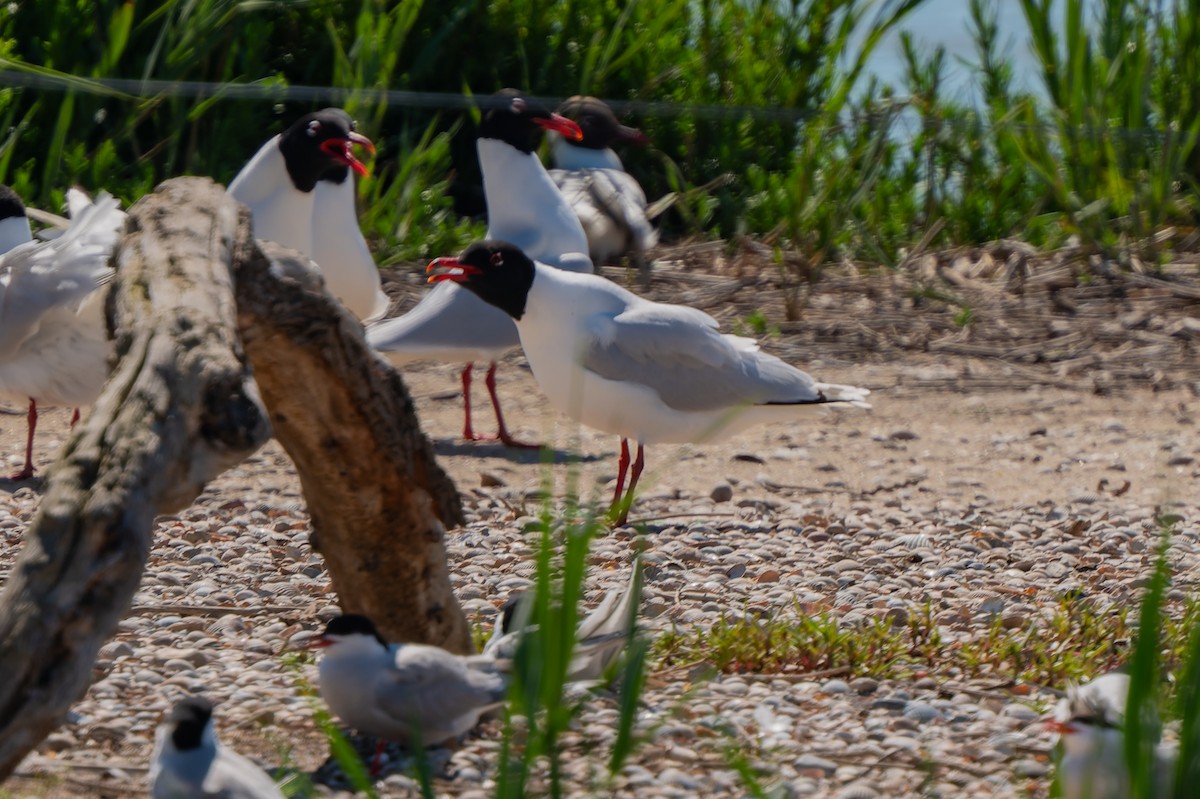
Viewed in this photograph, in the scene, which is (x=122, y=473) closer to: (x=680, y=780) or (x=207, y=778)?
(x=207, y=778)

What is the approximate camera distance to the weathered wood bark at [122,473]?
2.03 meters

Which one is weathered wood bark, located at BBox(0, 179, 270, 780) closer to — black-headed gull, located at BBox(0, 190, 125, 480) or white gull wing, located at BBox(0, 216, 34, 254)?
black-headed gull, located at BBox(0, 190, 125, 480)

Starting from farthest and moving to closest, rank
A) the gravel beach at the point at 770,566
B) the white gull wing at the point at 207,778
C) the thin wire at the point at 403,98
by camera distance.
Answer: the thin wire at the point at 403,98 < the gravel beach at the point at 770,566 < the white gull wing at the point at 207,778

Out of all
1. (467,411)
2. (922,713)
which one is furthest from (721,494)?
(922,713)

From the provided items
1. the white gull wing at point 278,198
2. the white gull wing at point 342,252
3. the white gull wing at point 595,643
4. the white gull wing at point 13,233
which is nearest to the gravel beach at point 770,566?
the white gull wing at point 595,643

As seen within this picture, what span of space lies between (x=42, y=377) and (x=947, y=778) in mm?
3374

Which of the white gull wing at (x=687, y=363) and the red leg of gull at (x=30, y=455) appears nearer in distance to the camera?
the white gull wing at (x=687, y=363)

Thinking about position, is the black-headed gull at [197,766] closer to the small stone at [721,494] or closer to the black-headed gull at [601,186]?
the small stone at [721,494]

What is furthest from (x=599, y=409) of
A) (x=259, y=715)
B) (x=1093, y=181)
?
(x=1093, y=181)

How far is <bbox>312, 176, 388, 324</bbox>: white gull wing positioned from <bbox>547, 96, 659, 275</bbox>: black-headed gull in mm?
1667

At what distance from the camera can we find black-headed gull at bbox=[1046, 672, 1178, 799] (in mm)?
2400

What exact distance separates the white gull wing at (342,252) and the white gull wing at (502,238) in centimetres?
13

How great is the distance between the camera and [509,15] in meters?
9.06

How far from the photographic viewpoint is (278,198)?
247 inches
